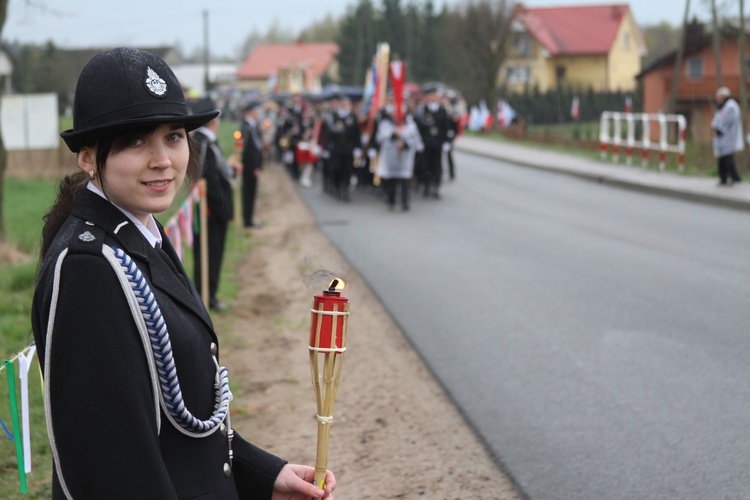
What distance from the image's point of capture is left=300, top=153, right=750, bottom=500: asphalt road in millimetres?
5461

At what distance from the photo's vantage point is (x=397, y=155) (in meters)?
21.1

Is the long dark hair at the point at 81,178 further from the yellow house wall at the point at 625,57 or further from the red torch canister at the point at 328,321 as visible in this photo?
the yellow house wall at the point at 625,57

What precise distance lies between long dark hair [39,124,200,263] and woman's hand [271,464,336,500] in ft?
2.42

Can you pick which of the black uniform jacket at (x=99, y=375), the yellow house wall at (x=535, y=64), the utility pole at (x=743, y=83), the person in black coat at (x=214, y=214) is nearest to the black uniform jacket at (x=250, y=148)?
the person in black coat at (x=214, y=214)

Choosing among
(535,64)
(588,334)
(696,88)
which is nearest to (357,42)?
(535,64)

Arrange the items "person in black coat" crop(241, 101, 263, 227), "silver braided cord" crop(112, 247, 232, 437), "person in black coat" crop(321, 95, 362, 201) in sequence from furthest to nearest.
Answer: "person in black coat" crop(321, 95, 362, 201) → "person in black coat" crop(241, 101, 263, 227) → "silver braided cord" crop(112, 247, 232, 437)

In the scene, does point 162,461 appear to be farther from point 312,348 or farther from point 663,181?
point 663,181

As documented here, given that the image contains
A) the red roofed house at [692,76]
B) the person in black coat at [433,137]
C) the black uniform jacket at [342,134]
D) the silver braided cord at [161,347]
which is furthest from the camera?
the red roofed house at [692,76]

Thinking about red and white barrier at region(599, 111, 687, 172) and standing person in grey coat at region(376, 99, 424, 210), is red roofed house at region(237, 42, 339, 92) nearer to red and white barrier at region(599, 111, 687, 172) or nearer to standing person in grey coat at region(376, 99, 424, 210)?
red and white barrier at region(599, 111, 687, 172)

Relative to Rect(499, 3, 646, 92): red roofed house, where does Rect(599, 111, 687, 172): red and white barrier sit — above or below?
below

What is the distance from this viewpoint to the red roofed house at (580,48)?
83438 mm

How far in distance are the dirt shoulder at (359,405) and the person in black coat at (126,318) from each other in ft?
1.30

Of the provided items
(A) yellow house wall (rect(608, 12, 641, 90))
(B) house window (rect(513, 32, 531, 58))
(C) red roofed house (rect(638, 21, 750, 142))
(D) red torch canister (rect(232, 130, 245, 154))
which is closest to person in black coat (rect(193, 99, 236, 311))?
(D) red torch canister (rect(232, 130, 245, 154))

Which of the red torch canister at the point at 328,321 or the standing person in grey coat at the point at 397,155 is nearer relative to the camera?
the red torch canister at the point at 328,321
